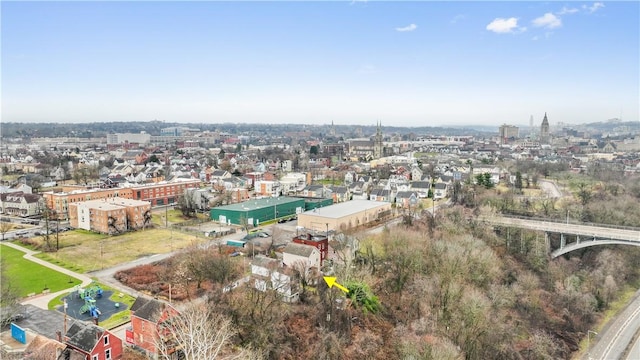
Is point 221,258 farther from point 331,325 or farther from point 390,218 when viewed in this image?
point 390,218

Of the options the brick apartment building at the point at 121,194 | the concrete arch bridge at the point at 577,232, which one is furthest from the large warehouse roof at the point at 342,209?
the brick apartment building at the point at 121,194

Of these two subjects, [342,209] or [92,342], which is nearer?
[92,342]

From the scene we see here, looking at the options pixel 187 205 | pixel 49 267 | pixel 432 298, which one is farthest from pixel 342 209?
pixel 49 267

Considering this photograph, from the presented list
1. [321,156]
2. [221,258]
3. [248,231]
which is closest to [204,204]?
[248,231]

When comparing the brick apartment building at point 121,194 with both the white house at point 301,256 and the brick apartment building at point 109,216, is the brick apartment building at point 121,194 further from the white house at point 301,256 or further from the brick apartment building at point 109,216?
the white house at point 301,256

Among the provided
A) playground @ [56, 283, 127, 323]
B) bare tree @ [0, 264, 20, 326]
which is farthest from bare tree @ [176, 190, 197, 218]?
bare tree @ [0, 264, 20, 326]

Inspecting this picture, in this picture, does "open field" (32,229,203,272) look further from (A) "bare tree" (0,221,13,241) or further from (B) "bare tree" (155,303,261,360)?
(B) "bare tree" (155,303,261,360)

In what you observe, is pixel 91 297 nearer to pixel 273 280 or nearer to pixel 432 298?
pixel 273 280
